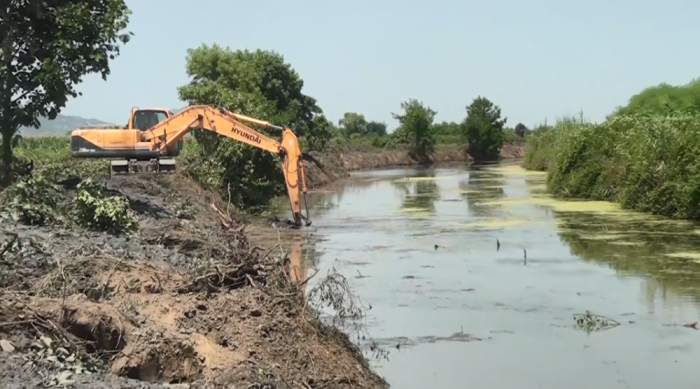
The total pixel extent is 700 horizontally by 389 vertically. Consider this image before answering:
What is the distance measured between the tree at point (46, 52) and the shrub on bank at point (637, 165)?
1549cm

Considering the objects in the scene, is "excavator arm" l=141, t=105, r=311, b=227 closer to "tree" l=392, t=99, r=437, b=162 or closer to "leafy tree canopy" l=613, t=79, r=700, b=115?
"leafy tree canopy" l=613, t=79, r=700, b=115

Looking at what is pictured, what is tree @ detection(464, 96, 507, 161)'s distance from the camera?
78.8 metres

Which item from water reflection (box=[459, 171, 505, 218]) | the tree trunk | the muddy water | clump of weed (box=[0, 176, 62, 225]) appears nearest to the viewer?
the muddy water

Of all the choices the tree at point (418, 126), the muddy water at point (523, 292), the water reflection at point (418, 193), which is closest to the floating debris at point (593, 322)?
the muddy water at point (523, 292)

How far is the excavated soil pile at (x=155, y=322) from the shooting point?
6273mm

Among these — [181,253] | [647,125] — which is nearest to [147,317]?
[181,253]

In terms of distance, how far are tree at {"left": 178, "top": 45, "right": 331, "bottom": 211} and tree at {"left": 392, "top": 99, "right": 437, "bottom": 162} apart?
965 inches

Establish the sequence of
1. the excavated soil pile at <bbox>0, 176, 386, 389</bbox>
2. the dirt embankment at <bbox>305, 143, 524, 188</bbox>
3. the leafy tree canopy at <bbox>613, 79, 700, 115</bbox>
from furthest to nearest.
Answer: the dirt embankment at <bbox>305, 143, 524, 188</bbox>
the leafy tree canopy at <bbox>613, 79, 700, 115</bbox>
the excavated soil pile at <bbox>0, 176, 386, 389</bbox>

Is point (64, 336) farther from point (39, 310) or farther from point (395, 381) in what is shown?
point (395, 381)

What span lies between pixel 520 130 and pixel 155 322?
98.7 meters

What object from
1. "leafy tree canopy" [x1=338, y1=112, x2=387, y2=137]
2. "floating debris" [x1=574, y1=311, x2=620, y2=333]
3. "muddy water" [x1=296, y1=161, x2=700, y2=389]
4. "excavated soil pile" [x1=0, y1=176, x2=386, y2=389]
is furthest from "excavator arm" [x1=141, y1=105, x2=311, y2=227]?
"leafy tree canopy" [x1=338, y1=112, x2=387, y2=137]

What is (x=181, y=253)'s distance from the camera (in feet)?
39.3

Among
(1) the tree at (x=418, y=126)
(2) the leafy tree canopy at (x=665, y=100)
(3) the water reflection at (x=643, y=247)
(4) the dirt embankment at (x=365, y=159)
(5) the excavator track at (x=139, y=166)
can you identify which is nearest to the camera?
(3) the water reflection at (x=643, y=247)

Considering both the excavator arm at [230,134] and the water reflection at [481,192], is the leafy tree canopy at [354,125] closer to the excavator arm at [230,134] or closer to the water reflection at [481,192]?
the water reflection at [481,192]
